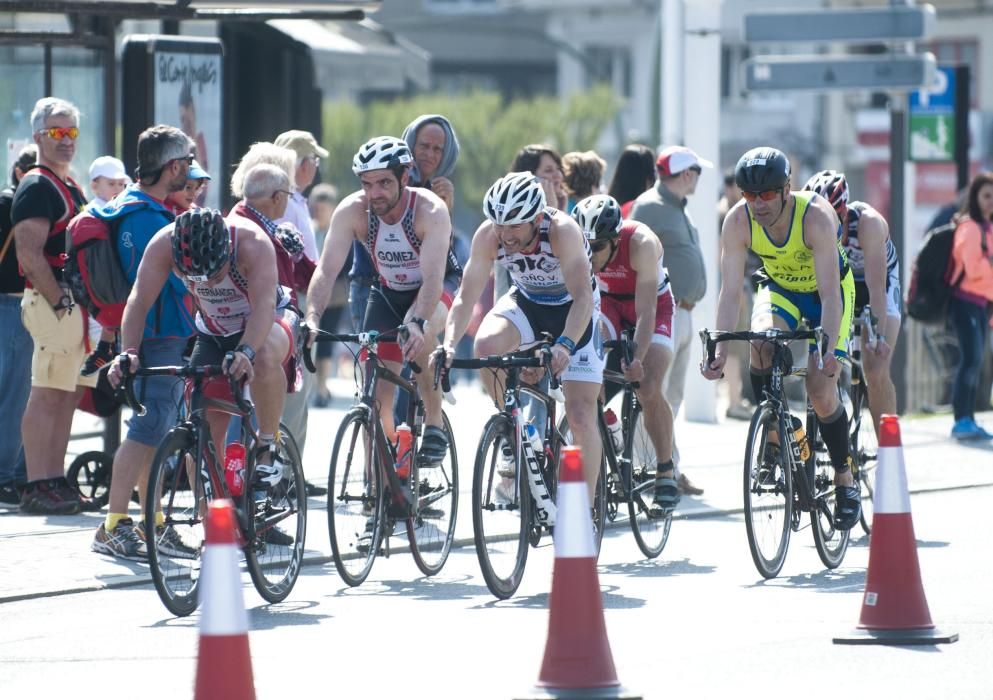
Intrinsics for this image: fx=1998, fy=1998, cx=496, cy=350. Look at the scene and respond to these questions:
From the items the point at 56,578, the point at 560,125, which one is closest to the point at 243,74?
the point at 56,578

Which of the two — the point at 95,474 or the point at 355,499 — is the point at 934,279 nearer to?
the point at 95,474

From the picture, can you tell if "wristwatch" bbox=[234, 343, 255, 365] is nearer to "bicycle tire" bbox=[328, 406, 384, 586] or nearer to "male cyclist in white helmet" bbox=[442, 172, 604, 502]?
"bicycle tire" bbox=[328, 406, 384, 586]

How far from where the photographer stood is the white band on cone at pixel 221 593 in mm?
5270

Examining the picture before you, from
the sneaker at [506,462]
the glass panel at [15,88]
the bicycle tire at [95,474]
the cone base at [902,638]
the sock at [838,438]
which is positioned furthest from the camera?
the glass panel at [15,88]

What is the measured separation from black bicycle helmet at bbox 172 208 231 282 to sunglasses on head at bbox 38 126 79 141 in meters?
2.44

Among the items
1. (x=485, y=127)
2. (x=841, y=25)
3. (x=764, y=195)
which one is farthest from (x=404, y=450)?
(x=485, y=127)

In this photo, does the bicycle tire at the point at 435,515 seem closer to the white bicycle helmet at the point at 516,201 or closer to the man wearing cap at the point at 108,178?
the white bicycle helmet at the point at 516,201

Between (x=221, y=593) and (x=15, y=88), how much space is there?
279 inches

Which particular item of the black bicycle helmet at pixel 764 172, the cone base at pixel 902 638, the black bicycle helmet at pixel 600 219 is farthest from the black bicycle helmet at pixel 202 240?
the cone base at pixel 902 638

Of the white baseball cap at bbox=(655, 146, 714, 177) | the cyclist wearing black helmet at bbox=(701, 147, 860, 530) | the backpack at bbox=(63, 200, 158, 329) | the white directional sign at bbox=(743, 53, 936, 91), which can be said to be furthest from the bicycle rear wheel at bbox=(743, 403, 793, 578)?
the white directional sign at bbox=(743, 53, 936, 91)

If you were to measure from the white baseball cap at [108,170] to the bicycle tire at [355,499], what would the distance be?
9.11 ft

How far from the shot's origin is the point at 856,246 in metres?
10.2

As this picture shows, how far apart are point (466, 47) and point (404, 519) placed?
69.5m

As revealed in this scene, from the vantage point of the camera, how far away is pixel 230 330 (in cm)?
827
